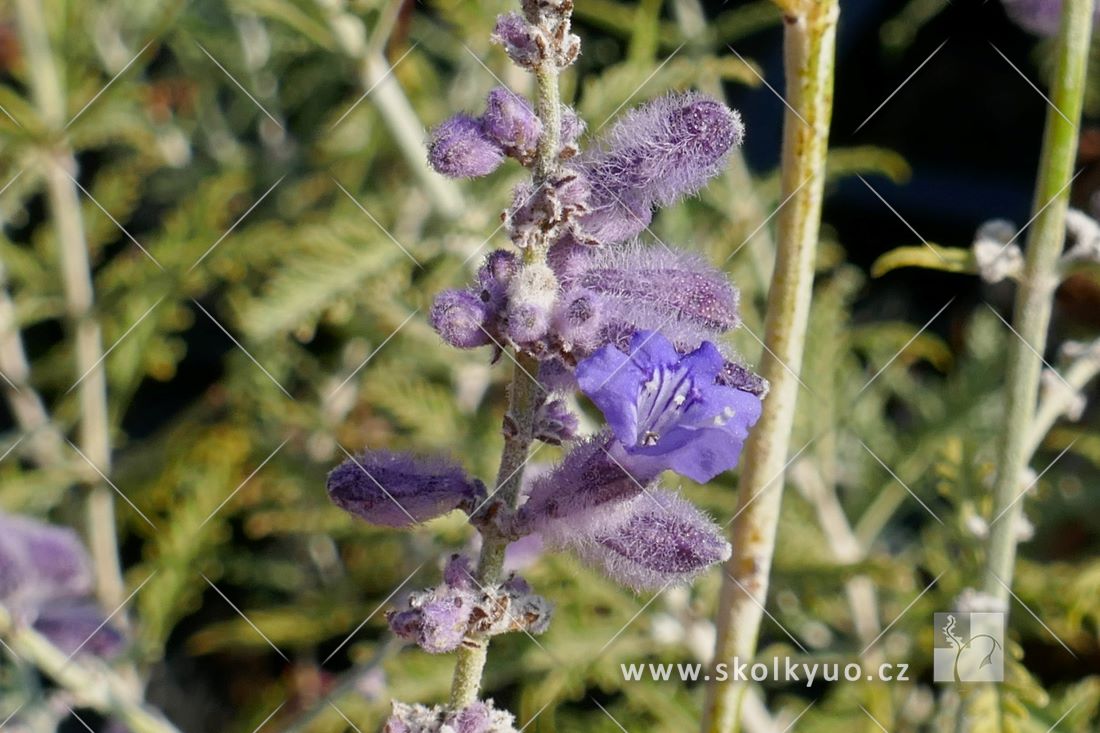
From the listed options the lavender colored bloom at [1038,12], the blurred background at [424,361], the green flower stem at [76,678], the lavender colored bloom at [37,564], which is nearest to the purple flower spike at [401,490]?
the blurred background at [424,361]

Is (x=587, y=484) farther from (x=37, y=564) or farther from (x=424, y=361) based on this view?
(x=424, y=361)

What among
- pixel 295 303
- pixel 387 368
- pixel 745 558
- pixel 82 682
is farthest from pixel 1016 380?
pixel 387 368

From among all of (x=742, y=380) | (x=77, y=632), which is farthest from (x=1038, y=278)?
(x=77, y=632)

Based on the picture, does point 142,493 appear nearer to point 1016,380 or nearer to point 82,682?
point 82,682

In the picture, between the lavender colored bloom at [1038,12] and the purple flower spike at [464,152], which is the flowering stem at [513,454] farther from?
the lavender colored bloom at [1038,12]

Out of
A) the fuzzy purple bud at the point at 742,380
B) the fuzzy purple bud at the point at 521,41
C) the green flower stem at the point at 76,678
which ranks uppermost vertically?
the fuzzy purple bud at the point at 521,41

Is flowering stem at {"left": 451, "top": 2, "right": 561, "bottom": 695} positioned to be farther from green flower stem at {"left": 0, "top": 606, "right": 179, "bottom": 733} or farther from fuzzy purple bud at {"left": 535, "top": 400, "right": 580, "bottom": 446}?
green flower stem at {"left": 0, "top": 606, "right": 179, "bottom": 733}

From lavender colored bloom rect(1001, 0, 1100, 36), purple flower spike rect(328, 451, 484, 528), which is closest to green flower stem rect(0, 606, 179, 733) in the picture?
purple flower spike rect(328, 451, 484, 528)
